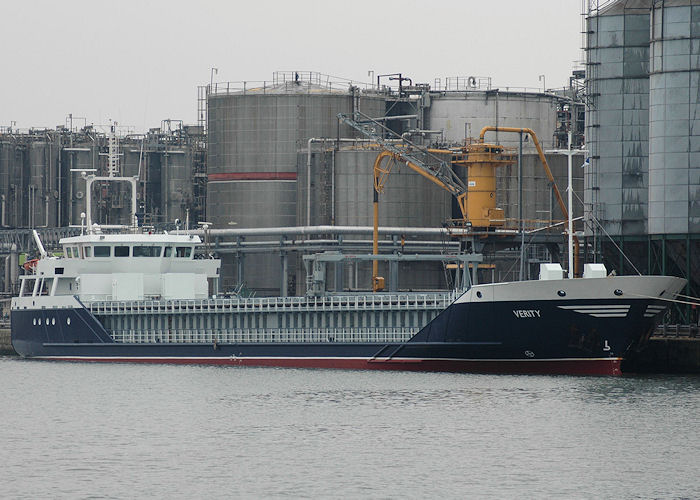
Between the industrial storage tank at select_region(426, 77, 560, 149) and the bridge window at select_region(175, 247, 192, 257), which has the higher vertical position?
the industrial storage tank at select_region(426, 77, 560, 149)

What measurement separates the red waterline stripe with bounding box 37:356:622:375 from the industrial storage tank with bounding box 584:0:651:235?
1238cm

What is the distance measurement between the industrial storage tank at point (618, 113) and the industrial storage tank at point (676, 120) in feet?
10.1

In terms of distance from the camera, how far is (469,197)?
65.9 metres

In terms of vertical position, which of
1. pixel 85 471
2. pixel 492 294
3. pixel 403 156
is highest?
pixel 403 156

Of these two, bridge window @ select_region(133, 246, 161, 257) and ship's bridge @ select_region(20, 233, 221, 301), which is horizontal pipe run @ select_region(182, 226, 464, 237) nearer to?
ship's bridge @ select_region(20, 233, 221, 301)

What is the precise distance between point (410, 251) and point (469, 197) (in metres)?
13.9

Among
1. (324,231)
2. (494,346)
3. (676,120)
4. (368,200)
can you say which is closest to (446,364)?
(494,346)

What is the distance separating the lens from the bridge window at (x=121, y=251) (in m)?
66.8

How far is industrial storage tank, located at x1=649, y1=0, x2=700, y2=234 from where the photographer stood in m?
59.3

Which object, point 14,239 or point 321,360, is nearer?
→ point 321,360

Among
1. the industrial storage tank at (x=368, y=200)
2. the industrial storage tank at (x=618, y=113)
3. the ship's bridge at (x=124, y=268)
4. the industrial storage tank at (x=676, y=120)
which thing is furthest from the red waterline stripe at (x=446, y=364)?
the industrial storage tank at (x=368, y=200)

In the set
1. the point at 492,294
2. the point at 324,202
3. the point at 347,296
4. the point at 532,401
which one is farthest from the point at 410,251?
the point at 532,401

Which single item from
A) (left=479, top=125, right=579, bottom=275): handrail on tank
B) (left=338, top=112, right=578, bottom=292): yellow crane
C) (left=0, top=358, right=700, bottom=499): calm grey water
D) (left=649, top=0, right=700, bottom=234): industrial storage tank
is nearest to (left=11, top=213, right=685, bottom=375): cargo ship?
(left=0, top=358, right=700, bottom=499): calm grey water

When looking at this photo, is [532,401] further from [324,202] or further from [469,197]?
[324,202]
